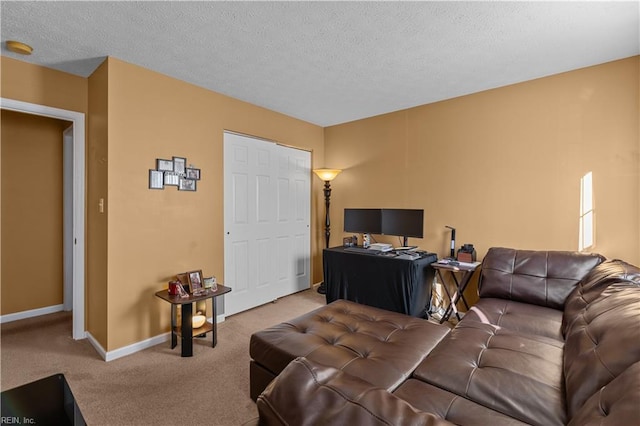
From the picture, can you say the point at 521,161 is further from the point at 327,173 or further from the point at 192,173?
the point at 192,173

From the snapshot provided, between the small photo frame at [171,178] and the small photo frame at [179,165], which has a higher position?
the small photo frame at [179,165]

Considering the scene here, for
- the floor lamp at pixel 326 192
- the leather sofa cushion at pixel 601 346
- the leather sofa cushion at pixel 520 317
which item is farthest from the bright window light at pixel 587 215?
the floor lamp at pixel 326 192

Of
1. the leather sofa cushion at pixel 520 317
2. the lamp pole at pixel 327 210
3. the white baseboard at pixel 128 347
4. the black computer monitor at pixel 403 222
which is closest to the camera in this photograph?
the leather sofa cushion at pixel 520 317

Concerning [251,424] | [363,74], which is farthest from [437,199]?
[251,424]

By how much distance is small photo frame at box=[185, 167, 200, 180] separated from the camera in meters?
2.99

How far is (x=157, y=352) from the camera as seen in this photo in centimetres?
262

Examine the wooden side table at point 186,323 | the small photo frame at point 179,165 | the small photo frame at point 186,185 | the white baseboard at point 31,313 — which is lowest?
the white baseboard at point 31,313

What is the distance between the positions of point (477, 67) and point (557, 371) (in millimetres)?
2371

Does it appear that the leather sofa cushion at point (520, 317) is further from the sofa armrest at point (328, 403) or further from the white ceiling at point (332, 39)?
the white ceiling at point (332, 39)

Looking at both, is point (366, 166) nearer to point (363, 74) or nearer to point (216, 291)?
point (363, 74)

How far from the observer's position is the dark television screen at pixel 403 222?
338 centimetres

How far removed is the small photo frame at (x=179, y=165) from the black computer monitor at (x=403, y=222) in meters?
2.29

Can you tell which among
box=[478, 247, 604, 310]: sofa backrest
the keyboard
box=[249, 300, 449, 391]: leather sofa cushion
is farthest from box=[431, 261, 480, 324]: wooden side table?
box=[249, 300, 449, 391]: leather sofa cushion

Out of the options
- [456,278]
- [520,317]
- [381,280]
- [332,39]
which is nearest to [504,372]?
[520,317]
